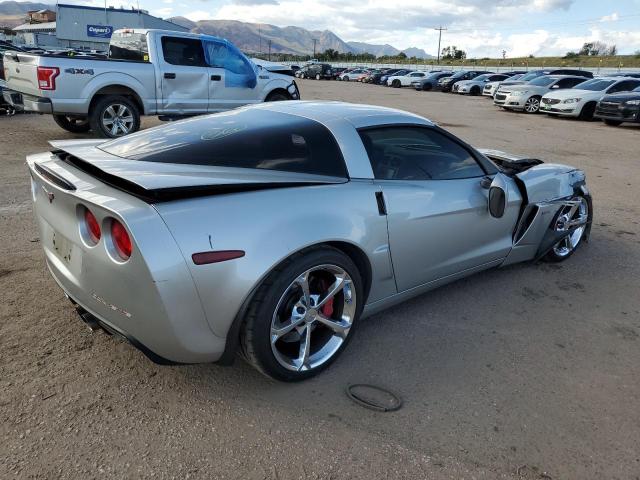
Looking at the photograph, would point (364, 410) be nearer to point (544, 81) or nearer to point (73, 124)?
point (73, 124)

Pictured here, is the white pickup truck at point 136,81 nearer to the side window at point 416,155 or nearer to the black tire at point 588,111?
the side window at point 416,155

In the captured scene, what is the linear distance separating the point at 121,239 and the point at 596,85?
1990 cm

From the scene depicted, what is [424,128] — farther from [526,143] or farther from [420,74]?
[420,74]

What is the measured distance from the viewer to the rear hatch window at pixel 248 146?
9.11 feet

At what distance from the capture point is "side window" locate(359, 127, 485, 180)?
3123mm

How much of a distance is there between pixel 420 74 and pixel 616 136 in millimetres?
26852

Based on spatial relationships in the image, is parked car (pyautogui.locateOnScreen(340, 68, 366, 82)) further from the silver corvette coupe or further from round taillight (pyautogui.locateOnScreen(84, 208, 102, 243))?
round taillight (pyautogui.locateOnScreen(84, 208, 102, 243))

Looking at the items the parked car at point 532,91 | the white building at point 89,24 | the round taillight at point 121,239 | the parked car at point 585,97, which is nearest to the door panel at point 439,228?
the round taillight at point 121,239

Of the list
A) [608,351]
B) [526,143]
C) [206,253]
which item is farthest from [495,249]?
[526,143]

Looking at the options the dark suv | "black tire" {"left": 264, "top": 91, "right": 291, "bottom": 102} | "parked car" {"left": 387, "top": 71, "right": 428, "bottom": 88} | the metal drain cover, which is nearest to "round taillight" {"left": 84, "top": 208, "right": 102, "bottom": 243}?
the metal drain cover

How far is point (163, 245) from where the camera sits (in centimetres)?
210

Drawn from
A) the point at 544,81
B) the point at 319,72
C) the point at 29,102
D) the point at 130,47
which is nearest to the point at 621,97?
the point at 544,81

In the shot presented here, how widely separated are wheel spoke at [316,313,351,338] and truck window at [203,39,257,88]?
8293mm

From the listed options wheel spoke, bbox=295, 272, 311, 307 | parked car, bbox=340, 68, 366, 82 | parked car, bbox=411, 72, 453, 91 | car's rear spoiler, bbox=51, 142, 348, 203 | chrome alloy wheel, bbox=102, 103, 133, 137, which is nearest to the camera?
car's rear spoiler, bbox=51, 142, 348, 203
